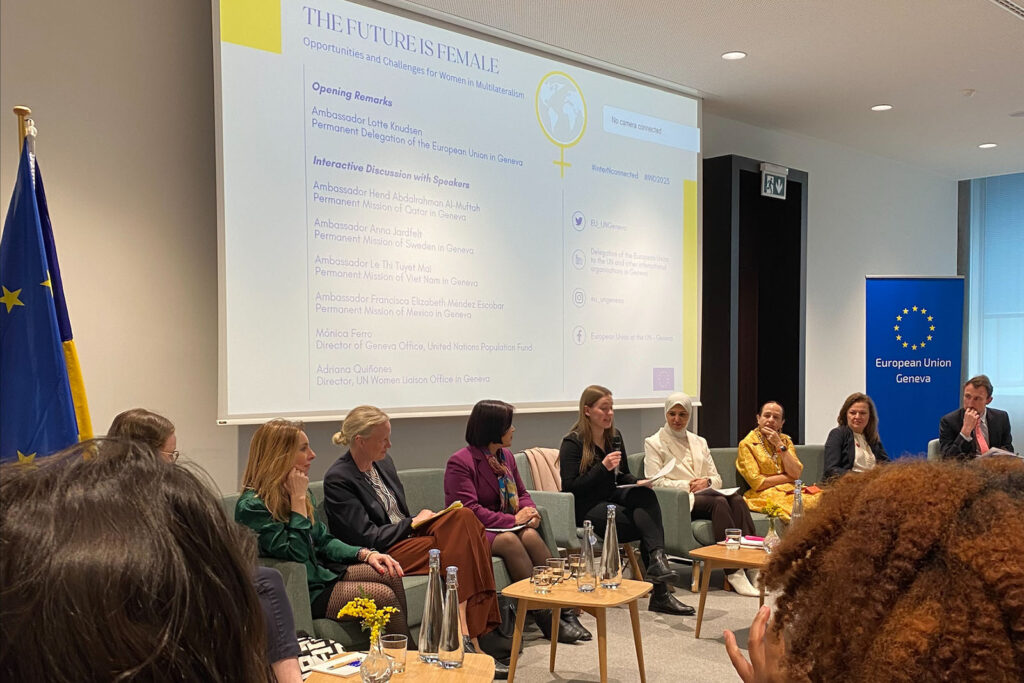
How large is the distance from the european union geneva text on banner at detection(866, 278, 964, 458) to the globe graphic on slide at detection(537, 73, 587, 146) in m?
4.19

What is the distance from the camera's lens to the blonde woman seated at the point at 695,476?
18.0 ft

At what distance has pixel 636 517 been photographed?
17.2 feet

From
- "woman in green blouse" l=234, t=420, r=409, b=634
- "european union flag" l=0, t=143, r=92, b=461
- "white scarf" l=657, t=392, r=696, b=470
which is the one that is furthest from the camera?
"white scarf" l=657, t=392, r=696, b=470

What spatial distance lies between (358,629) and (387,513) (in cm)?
66

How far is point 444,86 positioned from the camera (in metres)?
5.25

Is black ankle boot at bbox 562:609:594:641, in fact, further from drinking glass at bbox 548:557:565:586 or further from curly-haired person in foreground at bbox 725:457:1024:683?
curly-haired person in foreground at bbox 725:457:1024:683

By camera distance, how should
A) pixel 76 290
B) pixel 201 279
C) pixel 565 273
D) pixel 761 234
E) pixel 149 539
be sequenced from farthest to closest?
1. pixel 761 234
2. pixel 565 273
3. pixel 201 279
4. pixel 76 290
5. pixel 149 539

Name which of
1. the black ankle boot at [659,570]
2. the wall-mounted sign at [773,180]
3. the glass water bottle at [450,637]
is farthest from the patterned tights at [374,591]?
the wall-mounted sign at [773,180]

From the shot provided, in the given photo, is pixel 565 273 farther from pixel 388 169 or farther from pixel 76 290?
pixel 76 290

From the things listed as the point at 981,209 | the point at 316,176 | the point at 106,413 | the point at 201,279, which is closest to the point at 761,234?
the point at 981,209

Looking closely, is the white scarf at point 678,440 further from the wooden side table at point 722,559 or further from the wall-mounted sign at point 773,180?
the wall-mounted sign at point 773,180

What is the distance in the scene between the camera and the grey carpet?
402 cm

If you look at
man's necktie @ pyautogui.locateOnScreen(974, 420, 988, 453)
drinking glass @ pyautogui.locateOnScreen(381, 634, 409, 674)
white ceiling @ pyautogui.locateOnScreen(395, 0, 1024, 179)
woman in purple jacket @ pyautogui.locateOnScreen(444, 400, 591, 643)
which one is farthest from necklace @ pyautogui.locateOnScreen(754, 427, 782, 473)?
drinking glass @ pyautogui.locateOnScreen(381, 634, 409, 674)

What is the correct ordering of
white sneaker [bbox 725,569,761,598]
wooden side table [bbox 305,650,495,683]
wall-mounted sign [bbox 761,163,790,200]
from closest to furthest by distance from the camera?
wooden side table [bbox 305,650,495,683] → white sneaker [bbox 725,569,761,598] → wall-mounted sign [bbox 761,163,790,200]
